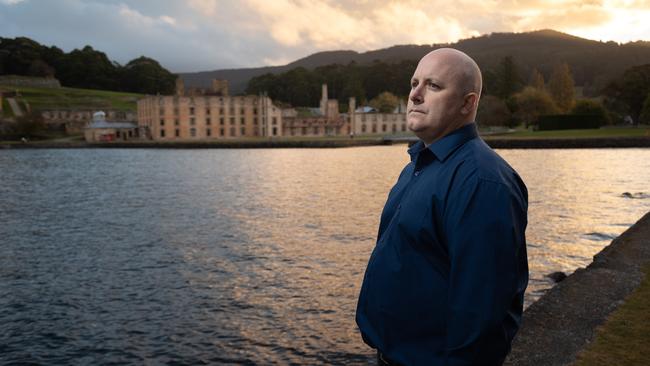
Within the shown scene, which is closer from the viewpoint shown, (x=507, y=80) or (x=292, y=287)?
(x=292, y=287)

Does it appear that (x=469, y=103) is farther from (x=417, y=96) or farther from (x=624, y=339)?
(x=624, y=339)

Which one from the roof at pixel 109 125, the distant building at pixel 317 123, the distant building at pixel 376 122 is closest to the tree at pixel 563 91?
the distant building at pixel 376 122

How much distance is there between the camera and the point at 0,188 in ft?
107

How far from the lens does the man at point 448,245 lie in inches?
94.9

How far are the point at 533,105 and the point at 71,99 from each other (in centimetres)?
10144

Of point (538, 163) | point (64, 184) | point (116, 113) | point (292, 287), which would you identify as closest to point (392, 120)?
point (116, 113)

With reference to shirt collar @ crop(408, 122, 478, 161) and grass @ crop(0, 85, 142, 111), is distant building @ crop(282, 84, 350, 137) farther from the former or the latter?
shirt collar @ crop(408, 122, 478, 161)

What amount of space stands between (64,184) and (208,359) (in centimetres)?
3033

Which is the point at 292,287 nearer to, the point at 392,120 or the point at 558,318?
the point at 558,318

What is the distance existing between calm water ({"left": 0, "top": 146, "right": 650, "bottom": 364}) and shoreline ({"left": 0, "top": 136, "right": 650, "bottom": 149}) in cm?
3818

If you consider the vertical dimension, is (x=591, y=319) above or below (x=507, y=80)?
below

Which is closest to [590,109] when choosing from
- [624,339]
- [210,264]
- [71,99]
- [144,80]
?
[210,264]

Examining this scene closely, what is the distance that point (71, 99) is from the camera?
421 feet

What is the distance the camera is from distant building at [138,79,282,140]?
334 feet
